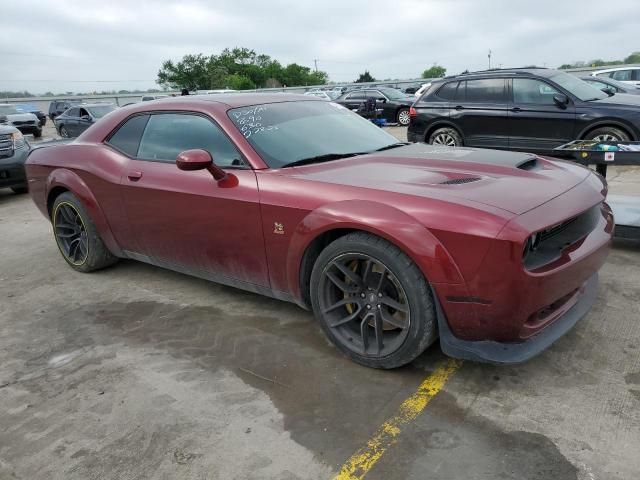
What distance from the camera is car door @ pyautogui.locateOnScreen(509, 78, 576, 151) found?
7938mm

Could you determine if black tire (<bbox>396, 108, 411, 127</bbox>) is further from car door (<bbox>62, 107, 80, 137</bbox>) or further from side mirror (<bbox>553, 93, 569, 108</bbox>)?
side mirror (<bbox>553, 93, 569, 108</bbox>)

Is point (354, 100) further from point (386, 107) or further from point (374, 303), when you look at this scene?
point (374, 303)

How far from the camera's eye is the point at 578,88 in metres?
8.22

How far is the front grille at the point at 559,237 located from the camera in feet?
8.10

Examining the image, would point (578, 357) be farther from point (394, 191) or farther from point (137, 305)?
point (137, 305)

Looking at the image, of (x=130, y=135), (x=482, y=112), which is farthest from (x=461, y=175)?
(x=482, y=112)

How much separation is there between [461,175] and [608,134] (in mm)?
6052

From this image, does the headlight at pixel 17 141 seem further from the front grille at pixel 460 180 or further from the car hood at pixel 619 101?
the car hood at pixel 619 101

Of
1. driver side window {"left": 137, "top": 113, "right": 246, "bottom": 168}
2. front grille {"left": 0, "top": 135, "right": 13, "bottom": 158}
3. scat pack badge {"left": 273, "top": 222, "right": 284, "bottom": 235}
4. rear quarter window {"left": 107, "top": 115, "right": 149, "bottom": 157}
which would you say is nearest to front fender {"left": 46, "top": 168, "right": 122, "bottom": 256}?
rear quarter window {"left": 107, "top": 115, "right": 149, "bottom": 157}

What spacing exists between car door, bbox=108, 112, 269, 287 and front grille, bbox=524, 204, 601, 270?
1.54m

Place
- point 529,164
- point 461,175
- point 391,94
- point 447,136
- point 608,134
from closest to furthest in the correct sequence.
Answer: point 461,175
point 529,164
point 608,134
point 447,136
point 391,94

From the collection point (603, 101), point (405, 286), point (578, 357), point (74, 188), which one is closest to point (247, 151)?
point (405, 286)

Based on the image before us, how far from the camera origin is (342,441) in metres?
2.30

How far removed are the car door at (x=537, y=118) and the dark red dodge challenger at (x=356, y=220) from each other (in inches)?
198
